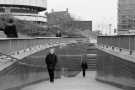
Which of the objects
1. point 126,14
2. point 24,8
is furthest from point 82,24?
point 126,14

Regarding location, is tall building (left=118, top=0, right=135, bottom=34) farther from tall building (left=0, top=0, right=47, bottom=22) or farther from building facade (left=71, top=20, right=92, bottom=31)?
building facade (left=71, top=20, right=92, bottom=31)

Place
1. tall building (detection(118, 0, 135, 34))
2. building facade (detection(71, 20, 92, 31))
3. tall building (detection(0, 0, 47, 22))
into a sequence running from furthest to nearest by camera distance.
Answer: building facade (detection(71, 20, 92, 31)) < tall building (detection(0, 0, 47, 22)) < tall building (detection(118, 0, 135, 34))

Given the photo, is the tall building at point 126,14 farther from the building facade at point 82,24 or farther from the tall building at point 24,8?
the building facade at point 82,24

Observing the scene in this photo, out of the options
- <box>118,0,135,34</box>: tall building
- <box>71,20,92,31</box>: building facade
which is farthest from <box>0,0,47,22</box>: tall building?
Answer: <box>118,0,135,34</box>: tall building

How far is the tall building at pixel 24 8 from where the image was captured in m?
111

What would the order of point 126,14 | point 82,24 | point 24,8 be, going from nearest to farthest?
point 126,14, point 24,8, point 82,24

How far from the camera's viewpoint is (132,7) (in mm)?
67625

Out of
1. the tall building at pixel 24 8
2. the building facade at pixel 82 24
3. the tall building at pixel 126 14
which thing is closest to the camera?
the tall building at pixel 126 14

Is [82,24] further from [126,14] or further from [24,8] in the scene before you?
[126,14]

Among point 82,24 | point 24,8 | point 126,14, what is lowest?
point 82,24

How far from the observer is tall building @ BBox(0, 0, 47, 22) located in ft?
365

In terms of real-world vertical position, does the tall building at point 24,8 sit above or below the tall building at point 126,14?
above

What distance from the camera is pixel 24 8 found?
122 m

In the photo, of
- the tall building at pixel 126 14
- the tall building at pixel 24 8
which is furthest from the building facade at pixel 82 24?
the tall building at pixel 126 14
